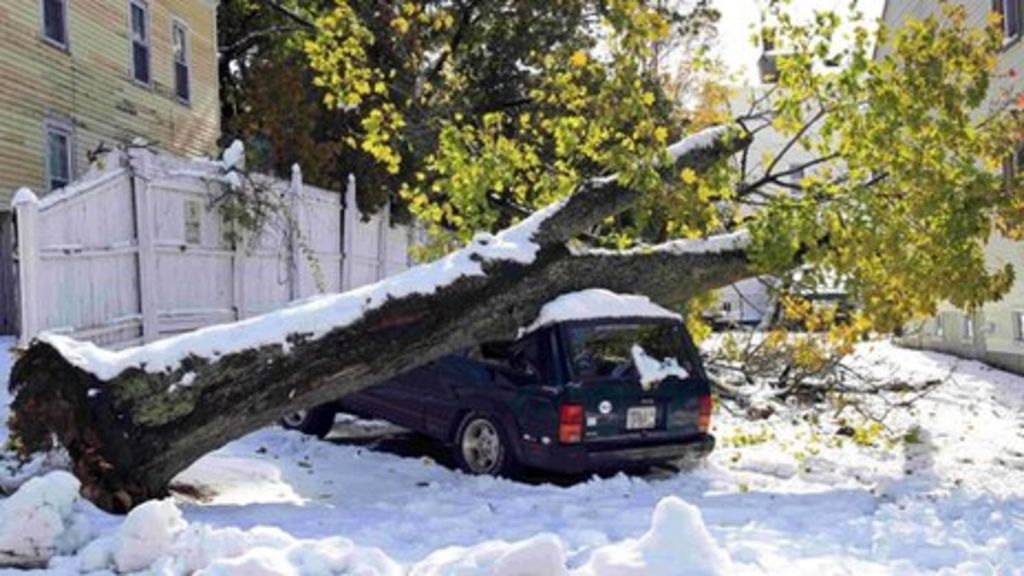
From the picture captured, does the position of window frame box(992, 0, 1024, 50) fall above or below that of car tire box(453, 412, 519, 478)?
above

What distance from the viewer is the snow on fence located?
32.9 feet

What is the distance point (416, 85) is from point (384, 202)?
2.93 m

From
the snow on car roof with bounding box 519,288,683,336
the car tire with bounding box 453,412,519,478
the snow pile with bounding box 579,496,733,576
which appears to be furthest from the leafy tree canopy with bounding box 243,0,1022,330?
the snow pile with bounding box 579,496,733,576

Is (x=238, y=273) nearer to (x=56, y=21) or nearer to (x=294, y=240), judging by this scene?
(x=294, y=240)

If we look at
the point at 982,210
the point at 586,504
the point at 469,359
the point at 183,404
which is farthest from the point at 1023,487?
the point at 183,404

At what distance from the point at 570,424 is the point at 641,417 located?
75cm

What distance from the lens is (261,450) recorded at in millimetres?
9688

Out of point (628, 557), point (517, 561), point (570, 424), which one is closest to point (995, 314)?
point (570, 424)

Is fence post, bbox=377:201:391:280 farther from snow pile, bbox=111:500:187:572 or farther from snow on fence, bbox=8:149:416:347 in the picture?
snow pile, bbox=111:500:187:572

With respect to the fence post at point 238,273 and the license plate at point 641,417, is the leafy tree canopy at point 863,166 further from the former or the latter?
the fence post at point 238,273

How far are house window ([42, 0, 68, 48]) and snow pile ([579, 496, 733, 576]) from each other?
15865 mm

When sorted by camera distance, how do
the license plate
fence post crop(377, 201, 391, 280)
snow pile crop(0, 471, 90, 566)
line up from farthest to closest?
fence post crop(377, 201, 391, 280) < the license plate < snow pile crop(0, 471, 90, 566)

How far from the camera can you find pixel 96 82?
61.8ft

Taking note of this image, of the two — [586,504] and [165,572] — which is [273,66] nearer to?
[586,504]
